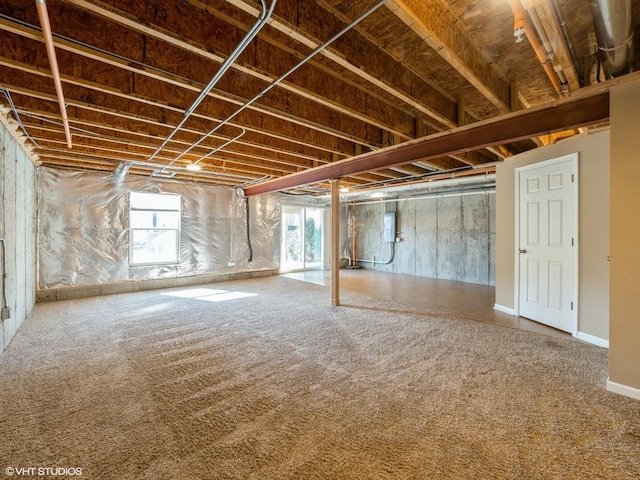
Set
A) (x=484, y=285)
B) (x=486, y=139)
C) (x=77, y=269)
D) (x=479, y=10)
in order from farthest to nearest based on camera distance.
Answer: (x=484, y=285) < (x=77, y=269) < (x=486, y=139) < (x=479, y=10)

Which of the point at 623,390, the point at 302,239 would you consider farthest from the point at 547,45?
the point at 302,239

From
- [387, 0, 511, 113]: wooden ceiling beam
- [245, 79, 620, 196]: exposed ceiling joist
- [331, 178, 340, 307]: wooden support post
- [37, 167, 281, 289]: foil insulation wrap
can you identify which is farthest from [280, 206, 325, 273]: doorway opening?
[387, 0, 511, 113]: wooden ceiling beam

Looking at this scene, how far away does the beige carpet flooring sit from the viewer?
146cm

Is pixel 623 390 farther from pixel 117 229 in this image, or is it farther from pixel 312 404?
pixel 117 229

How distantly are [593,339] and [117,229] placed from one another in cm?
730

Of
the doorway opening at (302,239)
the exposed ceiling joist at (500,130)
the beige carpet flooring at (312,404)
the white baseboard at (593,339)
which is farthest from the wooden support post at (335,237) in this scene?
the doorway opening at (302,239)

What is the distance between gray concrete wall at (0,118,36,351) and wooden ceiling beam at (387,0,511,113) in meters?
3.89

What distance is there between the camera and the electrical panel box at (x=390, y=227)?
8.27 meters

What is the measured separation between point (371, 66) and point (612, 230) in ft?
7.03

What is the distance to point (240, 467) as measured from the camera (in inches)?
56.4

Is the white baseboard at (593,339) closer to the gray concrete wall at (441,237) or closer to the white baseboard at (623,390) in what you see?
the white baseboard at (623,390)

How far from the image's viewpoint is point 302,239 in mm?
8680

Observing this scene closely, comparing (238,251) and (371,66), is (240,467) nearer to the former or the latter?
(371,66)

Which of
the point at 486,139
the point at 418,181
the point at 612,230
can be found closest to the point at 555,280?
the point at 612,230
